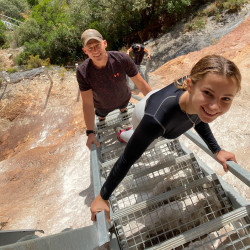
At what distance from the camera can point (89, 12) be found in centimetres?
1466

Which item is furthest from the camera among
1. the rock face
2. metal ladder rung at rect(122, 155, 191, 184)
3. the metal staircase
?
the rock face

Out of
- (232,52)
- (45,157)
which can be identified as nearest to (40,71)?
(45,157)

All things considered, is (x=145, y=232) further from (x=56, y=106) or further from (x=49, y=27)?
(x=49, y=27)

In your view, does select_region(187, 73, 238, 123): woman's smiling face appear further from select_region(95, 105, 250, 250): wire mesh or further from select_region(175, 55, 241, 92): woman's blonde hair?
select_region(95, 105, 250, 250): wire mesh

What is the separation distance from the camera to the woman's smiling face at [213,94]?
1.14 meters

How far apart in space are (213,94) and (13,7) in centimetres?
3393

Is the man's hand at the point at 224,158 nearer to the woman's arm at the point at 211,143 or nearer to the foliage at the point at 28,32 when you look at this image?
the woman's arm at the point at 211,143

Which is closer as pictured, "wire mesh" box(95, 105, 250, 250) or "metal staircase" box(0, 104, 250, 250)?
"metal staircase" box(0, 104, 250, 250)

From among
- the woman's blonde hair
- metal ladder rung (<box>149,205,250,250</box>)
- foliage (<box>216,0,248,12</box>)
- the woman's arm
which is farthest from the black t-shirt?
foliage (<box>216,0,248,12</box>)

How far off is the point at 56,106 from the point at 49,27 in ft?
37.9

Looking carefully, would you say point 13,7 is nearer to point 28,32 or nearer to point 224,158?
point 28,32

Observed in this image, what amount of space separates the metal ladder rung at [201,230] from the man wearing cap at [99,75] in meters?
1.20

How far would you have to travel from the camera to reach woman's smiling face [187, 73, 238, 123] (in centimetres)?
114

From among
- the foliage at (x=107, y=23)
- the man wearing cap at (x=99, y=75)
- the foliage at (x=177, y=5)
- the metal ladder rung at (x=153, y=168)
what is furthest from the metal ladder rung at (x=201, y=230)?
the foliage at (x=107, y=23)
